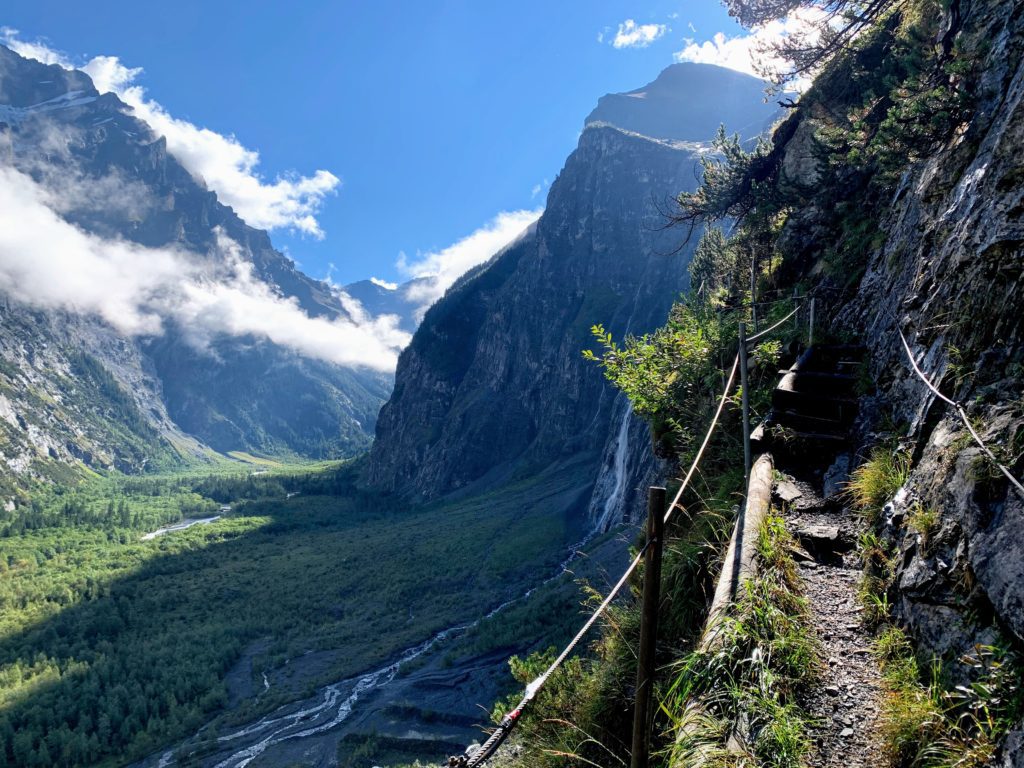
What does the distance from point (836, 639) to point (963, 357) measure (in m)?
3.45

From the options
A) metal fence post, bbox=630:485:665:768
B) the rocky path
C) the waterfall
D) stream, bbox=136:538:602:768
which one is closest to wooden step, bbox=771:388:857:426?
the rocky path

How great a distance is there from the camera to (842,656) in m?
4.94

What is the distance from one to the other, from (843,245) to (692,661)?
1389 centimetres

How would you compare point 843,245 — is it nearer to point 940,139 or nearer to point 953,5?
point 940,139

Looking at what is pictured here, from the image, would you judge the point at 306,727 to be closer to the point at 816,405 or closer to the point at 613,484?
the point at 613,484

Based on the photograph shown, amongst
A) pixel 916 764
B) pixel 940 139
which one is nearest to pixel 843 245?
pixel 940 139

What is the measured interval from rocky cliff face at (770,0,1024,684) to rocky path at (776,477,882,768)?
517 mm

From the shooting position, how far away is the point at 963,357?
6074mm

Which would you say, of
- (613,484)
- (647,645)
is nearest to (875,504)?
(647,645)

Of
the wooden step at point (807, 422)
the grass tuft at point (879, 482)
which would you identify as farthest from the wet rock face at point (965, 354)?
the wooden step at point (807, 422)

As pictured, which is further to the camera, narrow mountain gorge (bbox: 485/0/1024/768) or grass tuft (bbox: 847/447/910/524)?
grass tuft (bbox: 847/447/910/524)

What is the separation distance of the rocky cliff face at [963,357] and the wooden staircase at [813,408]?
46 cm

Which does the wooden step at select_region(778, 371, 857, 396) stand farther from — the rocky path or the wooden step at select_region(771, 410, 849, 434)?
the rocky path

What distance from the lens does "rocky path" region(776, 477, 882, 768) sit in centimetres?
411
